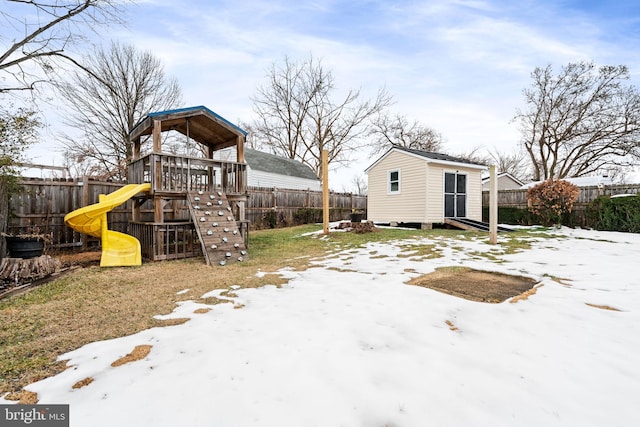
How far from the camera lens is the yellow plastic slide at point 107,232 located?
18.0 ft

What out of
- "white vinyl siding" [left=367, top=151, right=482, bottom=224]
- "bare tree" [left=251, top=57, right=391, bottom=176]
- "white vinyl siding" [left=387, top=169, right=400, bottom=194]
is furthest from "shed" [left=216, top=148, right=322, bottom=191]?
"white vinyl siding" [left=387, top=169, right=400, bottom=194]

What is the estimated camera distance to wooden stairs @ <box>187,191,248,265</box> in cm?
582

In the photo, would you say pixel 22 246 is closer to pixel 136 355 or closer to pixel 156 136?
pixel 156 136

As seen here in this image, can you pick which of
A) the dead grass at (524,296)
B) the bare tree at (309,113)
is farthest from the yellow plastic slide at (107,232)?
the bare tree at (309,113)

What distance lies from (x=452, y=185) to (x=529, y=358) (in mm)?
11077

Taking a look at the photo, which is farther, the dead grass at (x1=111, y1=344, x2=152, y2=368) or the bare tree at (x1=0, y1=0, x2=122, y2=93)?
A: the bare tree at (x1=0, y1=0, x2=122, y2=93)

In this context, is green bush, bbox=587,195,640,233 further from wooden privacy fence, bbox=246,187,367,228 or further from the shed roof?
the shed roof

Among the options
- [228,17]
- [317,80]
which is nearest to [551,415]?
[228,17]

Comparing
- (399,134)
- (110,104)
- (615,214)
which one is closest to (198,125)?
(110,104)

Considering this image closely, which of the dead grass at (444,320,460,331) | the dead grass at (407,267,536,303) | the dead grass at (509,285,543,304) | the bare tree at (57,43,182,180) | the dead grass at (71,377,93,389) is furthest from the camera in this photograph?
the bare tree at (57,43,182,180)

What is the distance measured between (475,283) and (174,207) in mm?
7768

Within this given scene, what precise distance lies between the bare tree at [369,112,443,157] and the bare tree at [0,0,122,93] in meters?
21.3

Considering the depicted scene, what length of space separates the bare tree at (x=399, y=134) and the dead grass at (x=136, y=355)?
85.9 ft

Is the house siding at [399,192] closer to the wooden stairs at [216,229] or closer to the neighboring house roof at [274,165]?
the wooden stairs at [216,229]
